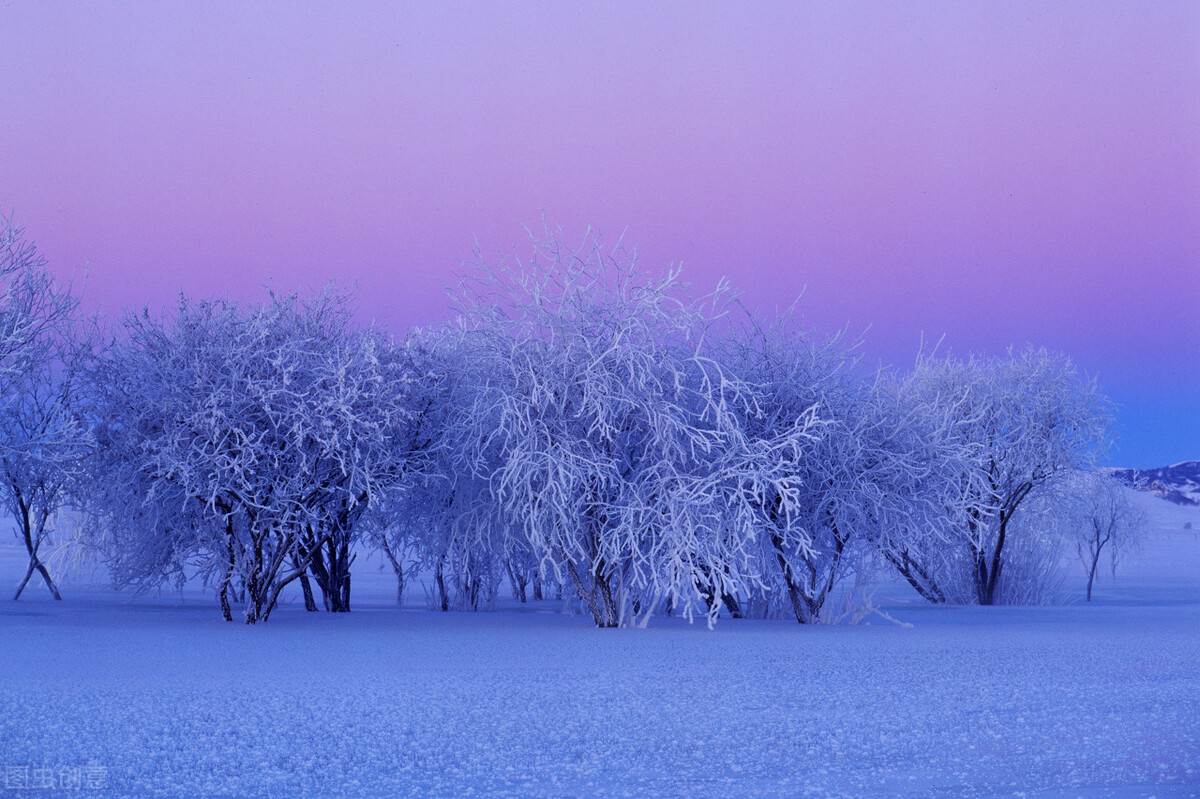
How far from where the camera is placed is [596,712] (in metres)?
10.0

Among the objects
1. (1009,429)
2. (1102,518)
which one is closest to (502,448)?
(1009,429)

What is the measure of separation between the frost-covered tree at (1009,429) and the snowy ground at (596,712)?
29.7ft

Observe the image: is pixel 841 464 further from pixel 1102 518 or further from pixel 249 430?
pixel 1102 518

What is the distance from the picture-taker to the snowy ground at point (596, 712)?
752 cm

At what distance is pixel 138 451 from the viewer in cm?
1822

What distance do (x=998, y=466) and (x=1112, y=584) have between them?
19.7 meters

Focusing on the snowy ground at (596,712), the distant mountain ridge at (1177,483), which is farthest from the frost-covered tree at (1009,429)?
the distant mountain ridge at (1177,483)

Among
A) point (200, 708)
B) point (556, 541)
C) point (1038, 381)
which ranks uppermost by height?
point (1038, 381)

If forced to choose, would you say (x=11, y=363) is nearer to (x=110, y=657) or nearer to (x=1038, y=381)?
(x=110, y=657)

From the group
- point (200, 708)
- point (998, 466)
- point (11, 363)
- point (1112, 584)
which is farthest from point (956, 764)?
point (1112, 584)

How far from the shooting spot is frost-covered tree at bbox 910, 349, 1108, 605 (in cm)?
2694

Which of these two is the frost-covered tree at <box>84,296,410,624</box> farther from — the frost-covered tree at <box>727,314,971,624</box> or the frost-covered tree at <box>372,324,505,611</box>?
the frost-covered tree at <box>727,314,971,624</box>

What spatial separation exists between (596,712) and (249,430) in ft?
29.6

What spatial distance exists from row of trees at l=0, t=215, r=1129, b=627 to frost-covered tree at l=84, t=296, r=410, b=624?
0.05m
